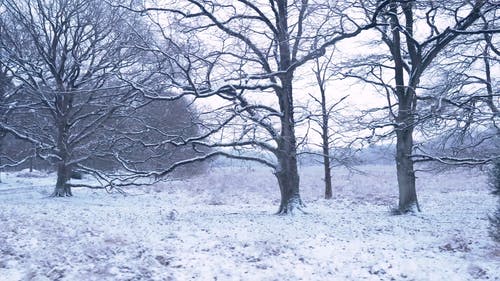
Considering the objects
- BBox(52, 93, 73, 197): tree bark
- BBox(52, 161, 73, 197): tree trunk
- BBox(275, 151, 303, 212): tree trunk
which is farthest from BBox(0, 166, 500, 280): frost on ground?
BBox(52, 161, 73, 197): tree trunk

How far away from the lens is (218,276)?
7.03 meters

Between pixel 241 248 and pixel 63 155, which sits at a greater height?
pixel 63 155

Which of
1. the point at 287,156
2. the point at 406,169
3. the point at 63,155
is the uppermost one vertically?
the point at 63,155

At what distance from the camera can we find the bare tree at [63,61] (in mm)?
18438

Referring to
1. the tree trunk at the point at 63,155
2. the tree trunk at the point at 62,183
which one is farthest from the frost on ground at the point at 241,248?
the tree trunk at the point at 62,183

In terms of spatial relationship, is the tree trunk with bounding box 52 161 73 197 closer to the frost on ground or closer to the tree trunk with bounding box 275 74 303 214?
the frost on ground

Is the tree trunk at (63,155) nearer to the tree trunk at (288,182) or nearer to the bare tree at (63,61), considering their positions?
the bare tree at (63,61)

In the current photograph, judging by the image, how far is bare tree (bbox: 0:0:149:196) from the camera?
1844 centimetres

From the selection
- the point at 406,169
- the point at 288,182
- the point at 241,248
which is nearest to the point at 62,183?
the point at 288,182

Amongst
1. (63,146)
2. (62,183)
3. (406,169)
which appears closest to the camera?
(406,169)

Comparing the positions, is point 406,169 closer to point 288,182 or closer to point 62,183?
point 288,182

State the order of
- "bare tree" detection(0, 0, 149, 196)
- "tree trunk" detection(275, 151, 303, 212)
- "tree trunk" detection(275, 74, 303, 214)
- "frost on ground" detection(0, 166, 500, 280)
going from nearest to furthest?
1. "frost on ground" detection(0, 166, 500, 280)
2. "tree trunk" detection(275, 74, 303, 214)
3. "tree trunk" detection(275, 151, 303, 212)
4. "bare tree" detection(0, 0, 149, 196)

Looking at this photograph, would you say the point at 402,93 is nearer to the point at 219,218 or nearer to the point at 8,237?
the point at 219,218

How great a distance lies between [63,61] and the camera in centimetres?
1900
